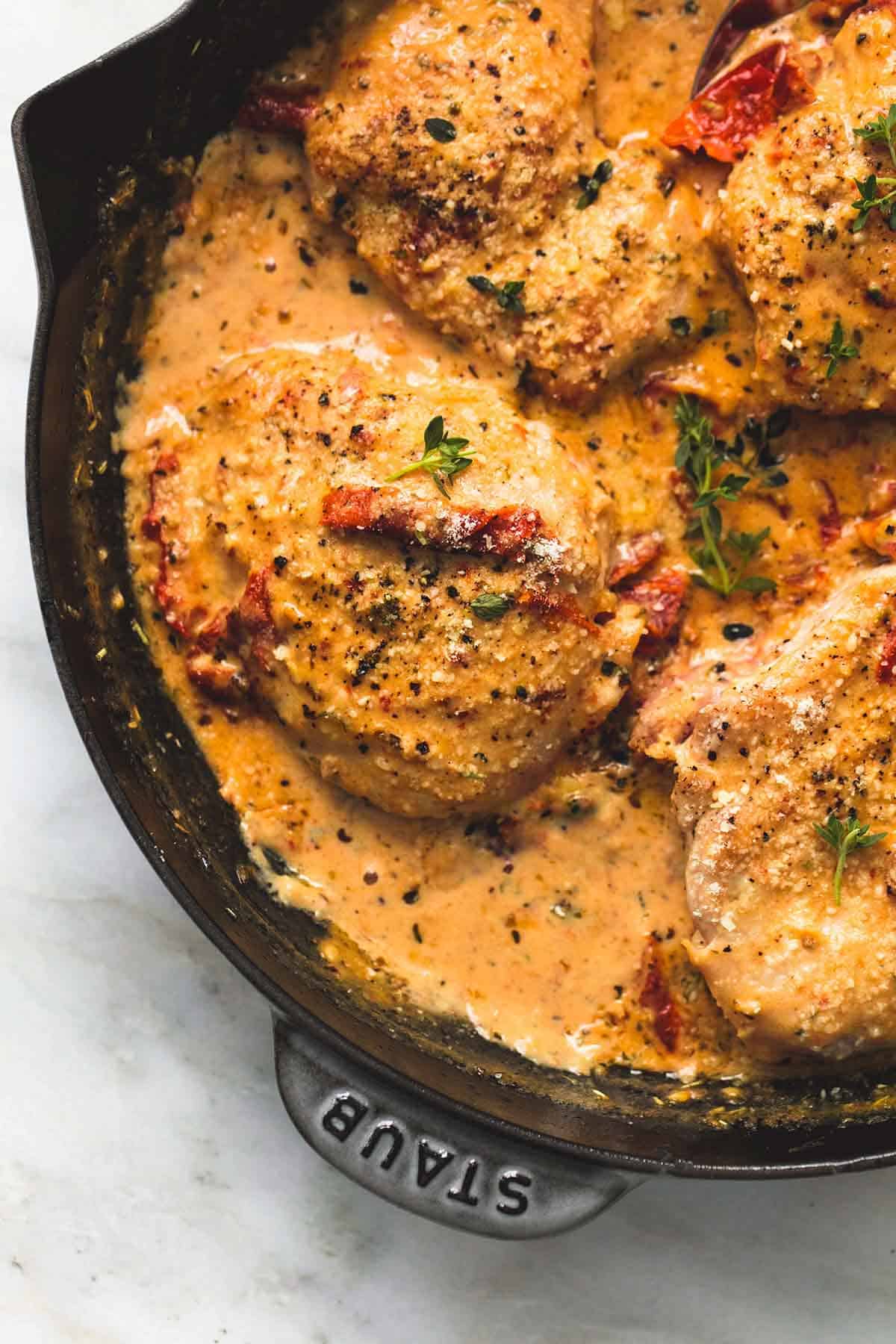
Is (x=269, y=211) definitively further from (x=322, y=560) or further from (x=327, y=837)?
(x=327, y=837)

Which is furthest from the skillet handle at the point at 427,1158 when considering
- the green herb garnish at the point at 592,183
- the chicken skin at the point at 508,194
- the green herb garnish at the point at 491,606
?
the green herb garnish at the point at 592,183

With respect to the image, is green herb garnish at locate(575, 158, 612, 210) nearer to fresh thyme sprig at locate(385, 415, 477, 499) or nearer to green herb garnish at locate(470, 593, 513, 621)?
fresh thyme sprig at locate(385, 415, 477, 499)

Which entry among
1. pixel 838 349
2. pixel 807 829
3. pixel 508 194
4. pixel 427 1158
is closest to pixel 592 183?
pixel 508 194

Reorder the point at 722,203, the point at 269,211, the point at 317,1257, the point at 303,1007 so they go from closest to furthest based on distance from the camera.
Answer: the point at 303,1007 < the point at 722,203 < the point at 269,211 < the point at 317,1257

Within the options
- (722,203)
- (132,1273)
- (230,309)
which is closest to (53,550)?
(230,309)

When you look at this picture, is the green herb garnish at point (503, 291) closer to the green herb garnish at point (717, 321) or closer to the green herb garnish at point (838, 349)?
the green herb garnish at point (717, 321)

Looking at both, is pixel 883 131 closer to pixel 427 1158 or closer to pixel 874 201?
pixel 874 201

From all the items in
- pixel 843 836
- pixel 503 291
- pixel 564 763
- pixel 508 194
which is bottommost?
pixel 843 836
